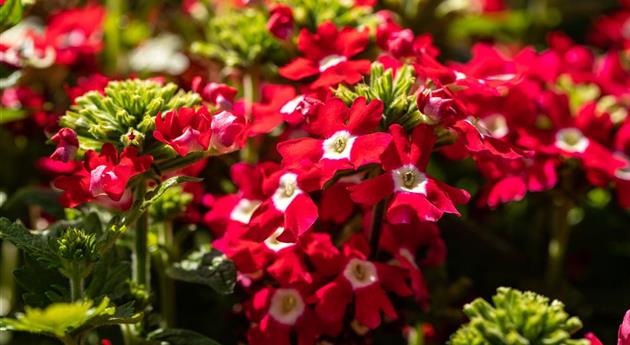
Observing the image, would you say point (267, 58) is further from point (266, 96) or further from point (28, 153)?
point (28, 153)

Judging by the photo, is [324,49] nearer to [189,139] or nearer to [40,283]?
[189,139]

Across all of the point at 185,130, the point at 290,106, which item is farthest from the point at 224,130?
the point at 290,106

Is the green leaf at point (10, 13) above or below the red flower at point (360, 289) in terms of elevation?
above

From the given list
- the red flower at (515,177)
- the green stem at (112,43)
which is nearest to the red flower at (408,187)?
the red flower at (515,177)

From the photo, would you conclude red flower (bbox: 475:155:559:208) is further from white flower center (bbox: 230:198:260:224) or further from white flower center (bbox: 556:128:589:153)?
white flower center (bbox: 230:198:260:224)

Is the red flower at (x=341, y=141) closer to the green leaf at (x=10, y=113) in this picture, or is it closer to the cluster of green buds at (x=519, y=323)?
the cluster of green buds at (x=519, y=323)

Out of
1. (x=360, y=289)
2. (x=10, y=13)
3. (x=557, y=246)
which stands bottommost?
(x=557, y=246)

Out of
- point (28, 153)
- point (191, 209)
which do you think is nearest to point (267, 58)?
point (191, 209)
